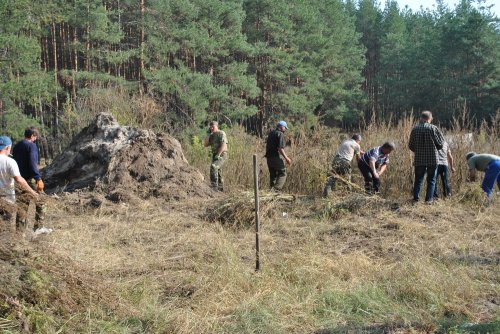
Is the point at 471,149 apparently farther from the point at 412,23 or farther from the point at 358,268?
the point at 412,23

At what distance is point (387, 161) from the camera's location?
31.5 feet

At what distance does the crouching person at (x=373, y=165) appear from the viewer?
9.26 metres

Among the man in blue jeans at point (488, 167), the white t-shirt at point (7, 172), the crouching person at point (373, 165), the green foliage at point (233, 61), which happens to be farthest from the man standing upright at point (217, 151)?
the white t-shirt at point (7, 172)

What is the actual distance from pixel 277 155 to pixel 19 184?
583 cm

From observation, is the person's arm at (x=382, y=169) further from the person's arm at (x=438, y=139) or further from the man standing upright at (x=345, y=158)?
the person's arm at (x=438, y=139)

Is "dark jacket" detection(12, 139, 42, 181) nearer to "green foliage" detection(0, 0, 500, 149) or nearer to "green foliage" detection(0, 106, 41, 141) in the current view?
"green foliage" detection(0, 0, 500, 149)

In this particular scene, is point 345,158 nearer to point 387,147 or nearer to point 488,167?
point 387,147

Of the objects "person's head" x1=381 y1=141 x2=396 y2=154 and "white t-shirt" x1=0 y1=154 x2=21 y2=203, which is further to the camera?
"person's head" x1=381 y1=141 x2=396 y2=154

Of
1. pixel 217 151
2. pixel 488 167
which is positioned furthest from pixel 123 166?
pixel 488 167

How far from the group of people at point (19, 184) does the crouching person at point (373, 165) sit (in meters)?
5.54

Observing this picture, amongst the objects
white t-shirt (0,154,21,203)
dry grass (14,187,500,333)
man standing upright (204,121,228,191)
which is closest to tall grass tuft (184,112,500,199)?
man standing upright (204,121,228,191)

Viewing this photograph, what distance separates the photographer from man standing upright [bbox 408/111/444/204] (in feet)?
27.3

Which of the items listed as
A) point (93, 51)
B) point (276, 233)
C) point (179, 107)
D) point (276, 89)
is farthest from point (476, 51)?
point (276, 233)

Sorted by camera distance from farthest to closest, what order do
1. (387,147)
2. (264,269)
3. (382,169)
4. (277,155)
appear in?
(277,155)
(382,169)
(387,147)
(264,269)
